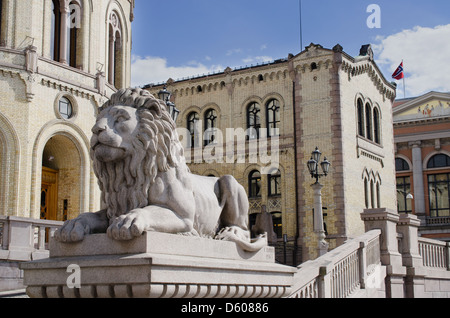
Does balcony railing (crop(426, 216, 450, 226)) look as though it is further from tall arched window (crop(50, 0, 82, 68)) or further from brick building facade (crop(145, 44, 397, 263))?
tall arched window (crop(50, 0, 82, 68))

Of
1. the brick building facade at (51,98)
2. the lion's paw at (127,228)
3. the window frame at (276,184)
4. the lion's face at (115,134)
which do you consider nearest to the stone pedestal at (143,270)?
the lion's paw at (127,228)

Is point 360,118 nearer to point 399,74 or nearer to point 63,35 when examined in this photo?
point 399,74

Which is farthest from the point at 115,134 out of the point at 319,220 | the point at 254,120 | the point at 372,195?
the point at 372,195

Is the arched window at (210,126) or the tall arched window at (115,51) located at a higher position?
the tall arched window at (115,51)

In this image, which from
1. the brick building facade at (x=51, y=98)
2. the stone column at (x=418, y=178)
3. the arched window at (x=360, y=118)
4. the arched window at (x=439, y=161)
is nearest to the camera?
the brick building facade at (x=51, y=98)

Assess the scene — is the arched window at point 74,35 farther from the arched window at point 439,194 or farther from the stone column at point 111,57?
the arched window at point 439,194

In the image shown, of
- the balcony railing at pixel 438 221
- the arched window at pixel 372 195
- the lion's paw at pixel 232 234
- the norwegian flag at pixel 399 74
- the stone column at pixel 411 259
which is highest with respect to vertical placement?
the norwegian flag at pixel 399 74

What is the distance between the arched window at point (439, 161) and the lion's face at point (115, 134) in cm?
5275

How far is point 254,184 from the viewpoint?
41844 millimetres

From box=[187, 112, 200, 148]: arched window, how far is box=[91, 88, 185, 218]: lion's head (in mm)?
38128

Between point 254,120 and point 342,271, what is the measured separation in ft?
96.4

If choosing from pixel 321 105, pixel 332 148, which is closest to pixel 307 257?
pixel 332 148

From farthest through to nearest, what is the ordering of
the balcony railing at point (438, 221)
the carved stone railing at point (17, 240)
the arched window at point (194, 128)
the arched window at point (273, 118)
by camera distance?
1. the balcony railing at point (438, 221)
2. the arched window at point (194, 128)
3. the arched window at point (273, 118)
4. the carved stone railing at point (17, 240)

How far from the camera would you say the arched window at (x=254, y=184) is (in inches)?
1639
